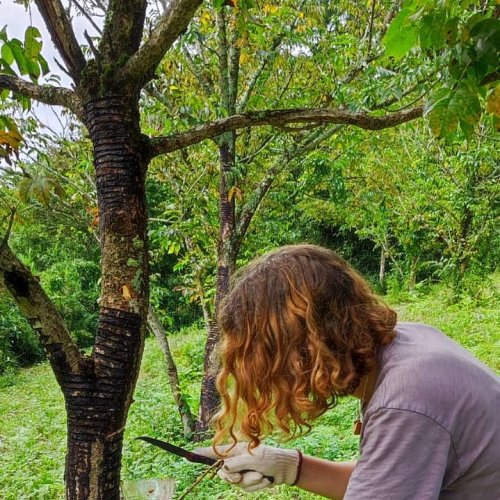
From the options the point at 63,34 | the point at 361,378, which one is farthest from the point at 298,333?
the point at 63,34

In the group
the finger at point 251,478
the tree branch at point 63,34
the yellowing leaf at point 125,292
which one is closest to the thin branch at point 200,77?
the tree branch at point 63,34

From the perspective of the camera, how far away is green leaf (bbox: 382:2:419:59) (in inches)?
35.3

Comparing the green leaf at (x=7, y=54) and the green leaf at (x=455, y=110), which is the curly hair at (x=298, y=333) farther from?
the green leaf at (x=7, y=54)

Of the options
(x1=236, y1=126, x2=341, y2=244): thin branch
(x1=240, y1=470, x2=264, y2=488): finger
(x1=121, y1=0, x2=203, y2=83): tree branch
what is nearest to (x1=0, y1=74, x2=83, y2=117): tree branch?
(x1=121, y1=0, x2=203, y2=83): tree branch

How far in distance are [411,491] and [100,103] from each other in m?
1.03

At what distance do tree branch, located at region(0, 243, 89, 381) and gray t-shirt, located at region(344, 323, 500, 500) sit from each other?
2.17 feet

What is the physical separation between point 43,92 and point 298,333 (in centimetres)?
88

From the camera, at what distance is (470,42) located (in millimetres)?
801

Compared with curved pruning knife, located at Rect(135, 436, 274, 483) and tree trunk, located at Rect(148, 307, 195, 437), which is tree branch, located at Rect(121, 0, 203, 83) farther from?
tree trunk, located at Rect(148, 307, 195, 437)

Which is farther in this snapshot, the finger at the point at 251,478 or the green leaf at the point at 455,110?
the finger at the point at 251,478

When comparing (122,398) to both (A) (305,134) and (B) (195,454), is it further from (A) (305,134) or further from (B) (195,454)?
(A) (305,134)

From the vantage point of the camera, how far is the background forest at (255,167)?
1194 mm

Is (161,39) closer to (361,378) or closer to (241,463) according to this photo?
(361,378)

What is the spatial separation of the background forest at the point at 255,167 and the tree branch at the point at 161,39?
0.05 m
